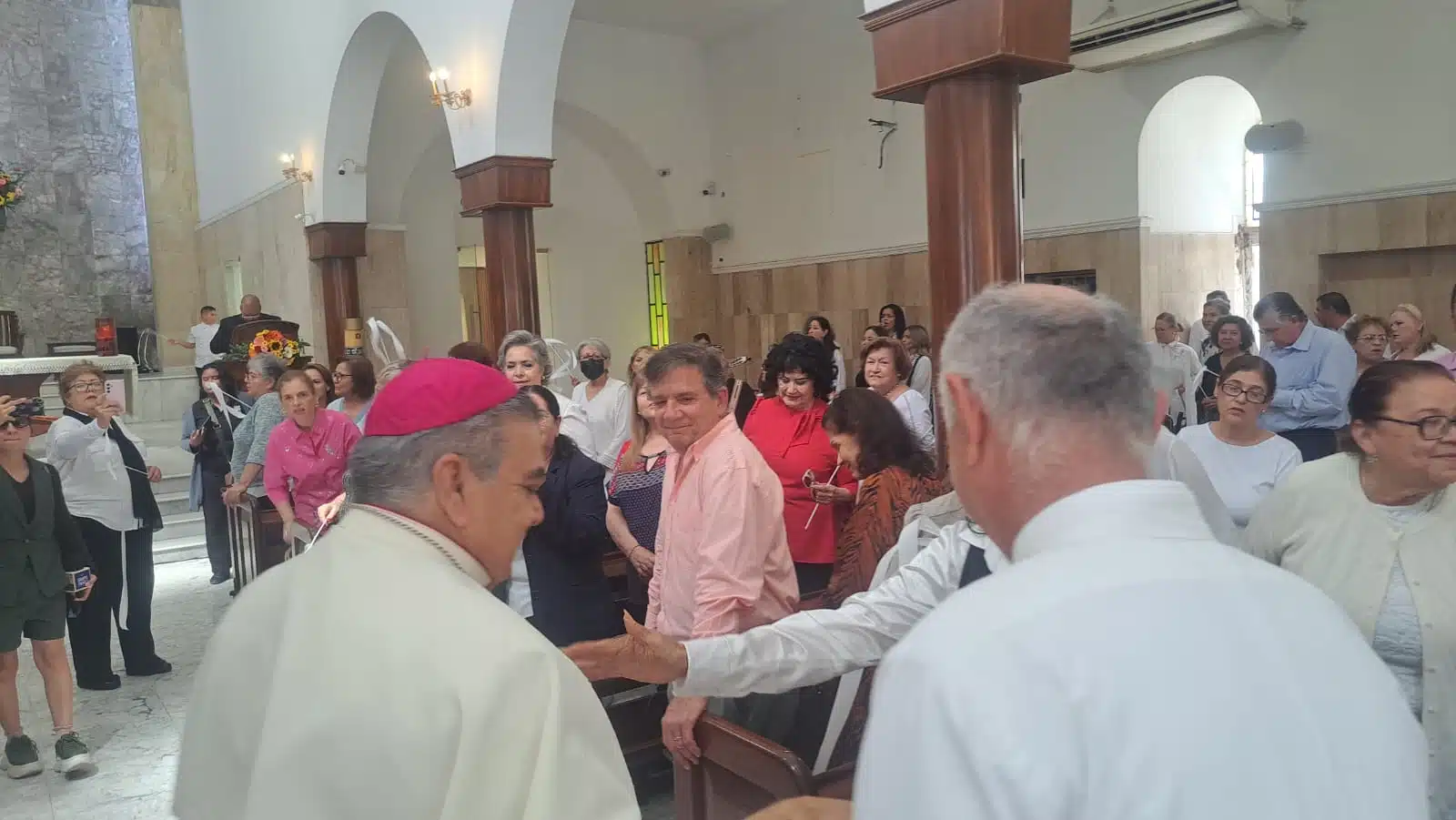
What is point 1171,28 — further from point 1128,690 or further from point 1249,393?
point 1128,690

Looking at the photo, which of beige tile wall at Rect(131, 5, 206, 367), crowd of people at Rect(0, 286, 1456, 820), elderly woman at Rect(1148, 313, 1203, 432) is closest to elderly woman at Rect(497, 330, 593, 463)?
crowd of people at Rect(0, 286, 1456, 820)

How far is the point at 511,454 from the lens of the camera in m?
1.55

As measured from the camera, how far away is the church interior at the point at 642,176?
484 cm

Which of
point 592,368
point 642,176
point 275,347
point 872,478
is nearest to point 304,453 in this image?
point 592,368

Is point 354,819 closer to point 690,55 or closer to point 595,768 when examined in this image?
point 595,768

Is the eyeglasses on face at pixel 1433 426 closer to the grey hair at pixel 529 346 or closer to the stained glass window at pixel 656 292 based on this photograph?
the grey hair at pixel 529 346

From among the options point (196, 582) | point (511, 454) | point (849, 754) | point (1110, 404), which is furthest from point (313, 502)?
point (1110, 404)

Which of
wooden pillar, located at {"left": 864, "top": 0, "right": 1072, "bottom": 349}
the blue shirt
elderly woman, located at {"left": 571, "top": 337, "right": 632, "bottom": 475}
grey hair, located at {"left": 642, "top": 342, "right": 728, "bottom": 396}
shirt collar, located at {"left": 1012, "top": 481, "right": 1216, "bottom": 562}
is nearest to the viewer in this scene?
shirt collar, located at {"left": 1012, "top": 481, "right": 1216, "bottom": 562}

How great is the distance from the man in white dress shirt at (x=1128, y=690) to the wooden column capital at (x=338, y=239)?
37.6 ft

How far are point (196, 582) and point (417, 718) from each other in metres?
7.39

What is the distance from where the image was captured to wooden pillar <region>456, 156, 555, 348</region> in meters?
7.79

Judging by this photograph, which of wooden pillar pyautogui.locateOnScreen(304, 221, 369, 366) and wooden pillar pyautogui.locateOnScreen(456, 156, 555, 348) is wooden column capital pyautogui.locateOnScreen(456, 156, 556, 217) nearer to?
wooden pillar pyautogui.locateOnScreen(456, 156, 555, 348)

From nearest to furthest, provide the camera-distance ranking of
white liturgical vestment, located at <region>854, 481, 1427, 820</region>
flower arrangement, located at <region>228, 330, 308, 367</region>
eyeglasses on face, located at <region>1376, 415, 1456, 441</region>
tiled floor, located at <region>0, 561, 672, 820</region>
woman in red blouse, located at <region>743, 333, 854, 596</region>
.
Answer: white liturgical vestment, located at <region>854, 481, 1427, 820</region> → eyeglasses on face, located at <region>1376, 415, 1456, 441</region> → tiled floor, located at <region>0, 561, 672, 820</region> → woman in red blouse, located at <region>743, 333, 854, 596</region> → flower arrangement, located at <region>228, 330, 308, 367</region>

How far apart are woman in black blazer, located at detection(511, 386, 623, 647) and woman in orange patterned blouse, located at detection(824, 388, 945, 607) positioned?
0.85 metres
